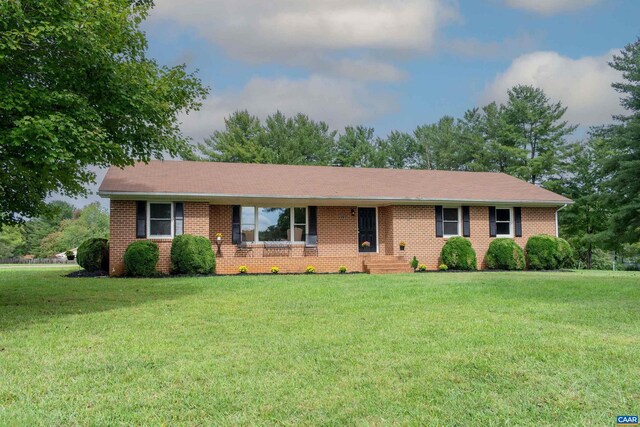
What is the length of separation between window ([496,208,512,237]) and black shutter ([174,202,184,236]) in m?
12.2

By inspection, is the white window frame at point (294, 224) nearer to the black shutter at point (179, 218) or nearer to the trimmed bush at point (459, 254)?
the black shutter at point (179, 218)

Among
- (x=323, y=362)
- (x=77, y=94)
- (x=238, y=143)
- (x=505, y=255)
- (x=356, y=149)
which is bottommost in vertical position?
(x=323, y=362)

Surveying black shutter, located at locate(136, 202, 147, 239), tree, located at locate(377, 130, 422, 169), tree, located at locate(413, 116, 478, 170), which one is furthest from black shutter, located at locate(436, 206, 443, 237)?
tree, located at locate(377, 130, 422, 169)

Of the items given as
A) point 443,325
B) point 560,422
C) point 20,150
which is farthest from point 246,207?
point 560,422

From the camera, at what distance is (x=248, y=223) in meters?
18.9

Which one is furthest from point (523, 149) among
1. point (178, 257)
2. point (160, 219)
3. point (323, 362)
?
point (323, 362)

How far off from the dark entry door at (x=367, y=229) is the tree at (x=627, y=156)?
46.4 ft

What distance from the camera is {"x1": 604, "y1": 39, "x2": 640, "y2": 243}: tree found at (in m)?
25.8

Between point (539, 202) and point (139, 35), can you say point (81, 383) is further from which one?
point (539, 202)

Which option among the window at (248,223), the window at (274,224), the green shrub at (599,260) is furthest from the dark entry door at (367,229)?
the green shrub at (599,260)

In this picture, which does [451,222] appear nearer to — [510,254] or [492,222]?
[492,222]

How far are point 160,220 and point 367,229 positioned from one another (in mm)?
7744

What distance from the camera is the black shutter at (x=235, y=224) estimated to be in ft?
61.0

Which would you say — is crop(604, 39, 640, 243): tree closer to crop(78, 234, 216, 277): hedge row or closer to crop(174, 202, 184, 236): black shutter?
crop(78, 234, 216, 277): hedge row
